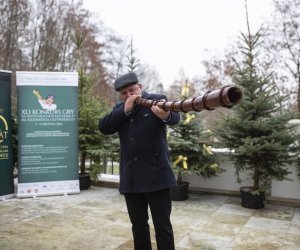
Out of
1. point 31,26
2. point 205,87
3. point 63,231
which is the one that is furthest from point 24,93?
point 205,87

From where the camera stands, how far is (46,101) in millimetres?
5844

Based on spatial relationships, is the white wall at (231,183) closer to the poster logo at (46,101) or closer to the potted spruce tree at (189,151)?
the potted spruce tree at (189,151)

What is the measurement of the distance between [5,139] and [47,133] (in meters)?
0.66

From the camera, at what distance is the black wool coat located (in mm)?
2457

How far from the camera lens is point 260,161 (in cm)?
505

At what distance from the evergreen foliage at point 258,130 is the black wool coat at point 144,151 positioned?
264 centimetres

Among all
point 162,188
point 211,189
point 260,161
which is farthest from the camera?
point 211,189

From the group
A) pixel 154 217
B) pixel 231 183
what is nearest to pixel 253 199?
pixel 231 183

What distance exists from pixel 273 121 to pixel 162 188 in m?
3.08

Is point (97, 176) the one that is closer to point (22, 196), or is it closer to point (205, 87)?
point (22, 196)

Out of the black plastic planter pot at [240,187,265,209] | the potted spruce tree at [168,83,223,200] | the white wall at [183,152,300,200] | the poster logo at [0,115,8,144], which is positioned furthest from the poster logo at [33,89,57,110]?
the black plastic planter pot at [240,187,265,209]

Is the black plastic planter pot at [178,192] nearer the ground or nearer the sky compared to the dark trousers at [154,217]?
nearer the ground

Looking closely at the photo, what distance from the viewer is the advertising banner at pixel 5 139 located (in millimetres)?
5531

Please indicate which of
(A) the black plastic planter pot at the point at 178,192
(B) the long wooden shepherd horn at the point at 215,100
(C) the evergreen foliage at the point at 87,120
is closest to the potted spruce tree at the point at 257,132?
(A) the black plastic planter pot at the point at 178,192
